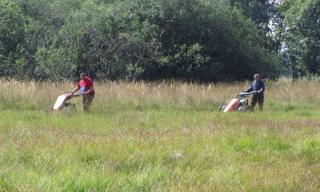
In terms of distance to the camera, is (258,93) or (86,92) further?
(258,93)

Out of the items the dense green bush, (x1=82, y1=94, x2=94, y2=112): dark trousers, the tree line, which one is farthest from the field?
the tree line

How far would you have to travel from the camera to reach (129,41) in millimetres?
32406

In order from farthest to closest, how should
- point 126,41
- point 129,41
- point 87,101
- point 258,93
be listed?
point 126,41
point 129,41
point 258,93
point 87,101

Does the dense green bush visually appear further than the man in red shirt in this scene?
Yes

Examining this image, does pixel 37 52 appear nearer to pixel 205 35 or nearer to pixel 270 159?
pixel 205 35

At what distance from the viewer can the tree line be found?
32250 millimetres

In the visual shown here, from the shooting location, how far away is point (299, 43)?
50.0 meters

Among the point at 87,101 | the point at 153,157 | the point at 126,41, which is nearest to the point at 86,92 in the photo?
the point at 87,101

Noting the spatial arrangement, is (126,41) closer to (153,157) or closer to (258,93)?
(258,93)

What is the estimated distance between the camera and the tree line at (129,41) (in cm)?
3225

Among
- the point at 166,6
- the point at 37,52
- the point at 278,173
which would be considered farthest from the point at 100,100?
the point at 278,173

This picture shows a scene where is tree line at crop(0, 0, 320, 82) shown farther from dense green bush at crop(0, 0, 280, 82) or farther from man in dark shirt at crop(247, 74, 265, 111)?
man in dark shirt at crop(247, 74, 265, 111)

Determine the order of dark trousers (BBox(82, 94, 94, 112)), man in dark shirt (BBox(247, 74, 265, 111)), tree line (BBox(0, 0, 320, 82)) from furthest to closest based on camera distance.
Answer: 1. tree line (BBox(0, 0, 320, 82))
2. man in dark shirt (BBox(247, 74, 265, 111))
3. dark trousers (BBox(82, 94, 94, 112))

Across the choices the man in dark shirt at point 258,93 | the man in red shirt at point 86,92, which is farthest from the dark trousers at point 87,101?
the man in dark shirt at point 258,93
